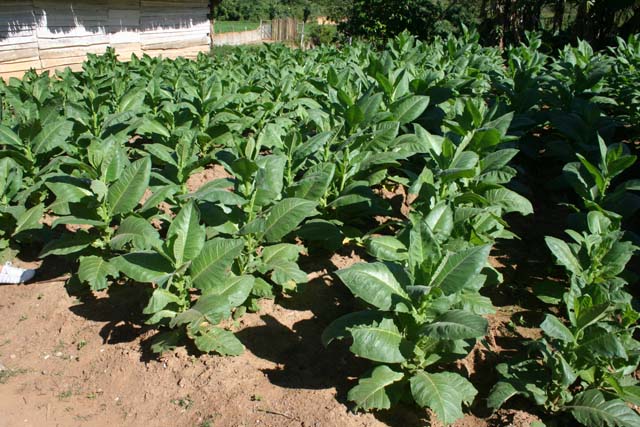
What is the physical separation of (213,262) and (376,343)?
3.41 ft

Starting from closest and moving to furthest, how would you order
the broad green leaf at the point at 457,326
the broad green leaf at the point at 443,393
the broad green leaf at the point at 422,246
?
the broad green leaf at the point at 457,326 → the broad green leaf at the point at 443,393 → the broad green leaf at the point at 422,246

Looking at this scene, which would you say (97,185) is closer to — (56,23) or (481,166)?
(481,166)

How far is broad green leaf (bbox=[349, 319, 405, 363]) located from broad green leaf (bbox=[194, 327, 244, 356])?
786 mm

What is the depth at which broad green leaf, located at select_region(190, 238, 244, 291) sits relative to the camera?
3059 mm

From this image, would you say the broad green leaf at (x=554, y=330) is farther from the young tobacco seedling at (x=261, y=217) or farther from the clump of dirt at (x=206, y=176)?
Answer: the clump of dirt at (x=206, y=176)

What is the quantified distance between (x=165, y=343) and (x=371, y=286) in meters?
1.29

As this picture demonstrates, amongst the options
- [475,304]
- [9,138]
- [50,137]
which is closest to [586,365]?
[475,304]

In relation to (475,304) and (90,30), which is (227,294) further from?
(90,30)

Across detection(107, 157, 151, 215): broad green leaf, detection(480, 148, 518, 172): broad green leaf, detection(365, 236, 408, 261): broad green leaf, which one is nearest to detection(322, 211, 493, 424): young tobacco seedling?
detection(365, 236, 408, 261): broad green leaf

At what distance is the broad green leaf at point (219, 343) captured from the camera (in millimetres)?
3082

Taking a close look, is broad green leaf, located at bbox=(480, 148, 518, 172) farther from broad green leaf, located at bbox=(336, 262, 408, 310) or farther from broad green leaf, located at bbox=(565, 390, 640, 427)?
broad green leaf, located at bbox=(565, 390, 640, 427)

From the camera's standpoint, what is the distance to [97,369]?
10.7 ft

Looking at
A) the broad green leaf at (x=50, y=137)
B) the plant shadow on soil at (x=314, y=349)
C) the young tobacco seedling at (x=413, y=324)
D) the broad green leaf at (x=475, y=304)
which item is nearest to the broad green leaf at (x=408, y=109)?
the plant shadow on soil at (x=314, y=349)

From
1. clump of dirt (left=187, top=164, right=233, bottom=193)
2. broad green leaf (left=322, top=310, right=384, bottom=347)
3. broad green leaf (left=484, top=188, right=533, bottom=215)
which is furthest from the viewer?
clump of dirt (left=187, top=164, right=233, bottom=193)
